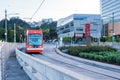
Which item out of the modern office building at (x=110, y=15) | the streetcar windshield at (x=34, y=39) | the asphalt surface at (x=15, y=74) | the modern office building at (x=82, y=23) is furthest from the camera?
the modern office building at (x=82, y=23)

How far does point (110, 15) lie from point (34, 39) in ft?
355

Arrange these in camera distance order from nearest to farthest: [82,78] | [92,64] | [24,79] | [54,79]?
1. [82,78]
2. [54,79]
3. [24,79]
4. [92,64]

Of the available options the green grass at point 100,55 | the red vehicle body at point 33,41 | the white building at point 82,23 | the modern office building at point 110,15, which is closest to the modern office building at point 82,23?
the white building at point 82,23

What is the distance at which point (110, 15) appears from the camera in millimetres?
157125

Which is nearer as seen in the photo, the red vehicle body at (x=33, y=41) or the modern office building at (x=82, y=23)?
the red vehicle body at (x=33, y=41)

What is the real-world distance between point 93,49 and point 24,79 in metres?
31.2

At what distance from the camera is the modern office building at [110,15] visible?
Result: 144 m

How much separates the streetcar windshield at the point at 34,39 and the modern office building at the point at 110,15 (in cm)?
8500

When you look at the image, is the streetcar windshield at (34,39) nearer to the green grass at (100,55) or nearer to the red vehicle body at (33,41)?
the red vehicle body at (33,41)

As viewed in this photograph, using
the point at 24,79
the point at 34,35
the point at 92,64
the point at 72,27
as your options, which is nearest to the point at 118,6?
the point at 72,27

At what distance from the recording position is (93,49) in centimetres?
4547

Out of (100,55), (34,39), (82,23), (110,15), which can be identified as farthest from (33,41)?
(110,15)

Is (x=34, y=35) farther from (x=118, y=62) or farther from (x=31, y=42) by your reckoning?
(x=118, y=62)

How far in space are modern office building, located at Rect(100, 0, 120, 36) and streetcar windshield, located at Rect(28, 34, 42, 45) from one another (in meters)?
85.0
